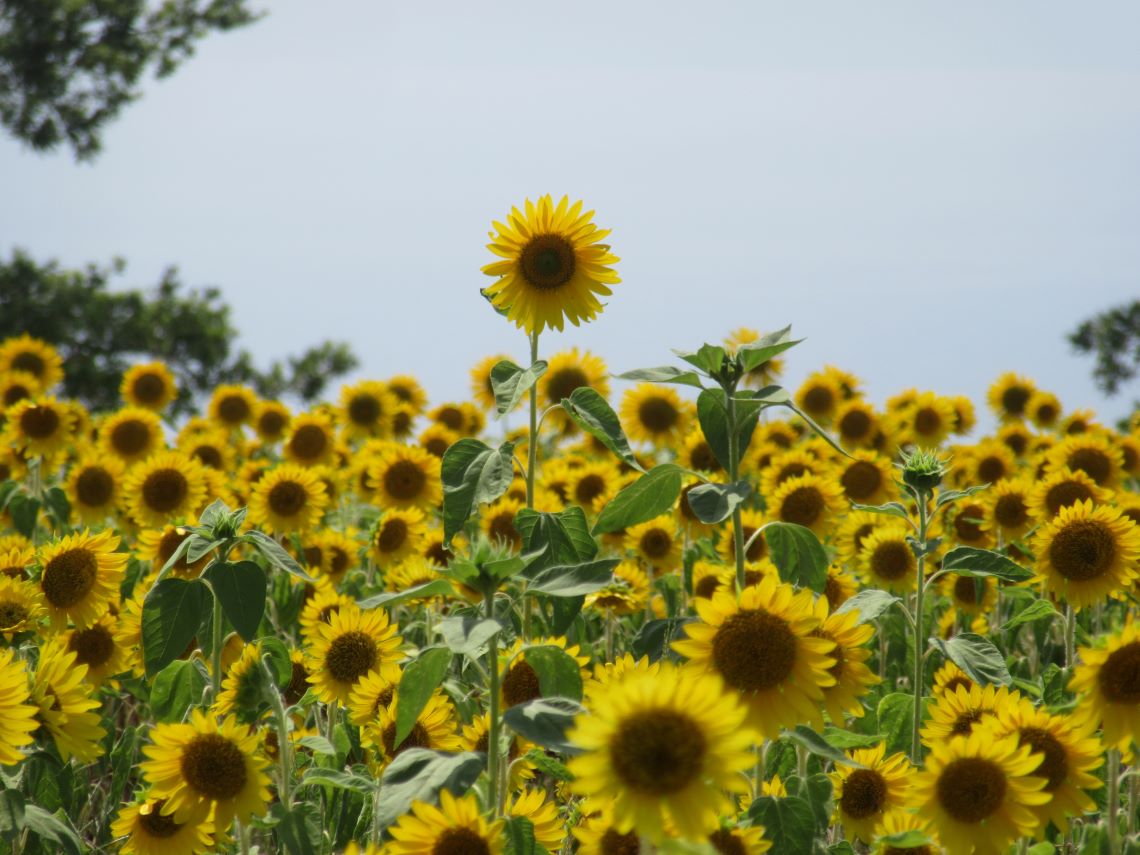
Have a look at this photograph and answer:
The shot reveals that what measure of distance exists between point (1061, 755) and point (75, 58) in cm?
1940

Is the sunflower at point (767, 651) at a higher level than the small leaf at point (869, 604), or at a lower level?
lower

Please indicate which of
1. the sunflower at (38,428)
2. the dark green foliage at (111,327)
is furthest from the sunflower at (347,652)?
the dark green foliage at (111,327)

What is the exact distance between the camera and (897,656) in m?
4.69

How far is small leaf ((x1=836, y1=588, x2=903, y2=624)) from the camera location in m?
2.62

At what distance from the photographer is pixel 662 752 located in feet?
5.23

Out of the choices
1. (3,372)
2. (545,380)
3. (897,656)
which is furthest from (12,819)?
(3,372)

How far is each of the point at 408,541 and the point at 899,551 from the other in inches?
74.7

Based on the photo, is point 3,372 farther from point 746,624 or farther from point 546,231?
point 746,624

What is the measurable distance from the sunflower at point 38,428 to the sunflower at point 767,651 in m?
5.10

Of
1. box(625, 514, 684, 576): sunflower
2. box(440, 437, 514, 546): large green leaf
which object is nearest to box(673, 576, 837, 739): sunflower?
box(440, 437, 514, 546): large green leaf

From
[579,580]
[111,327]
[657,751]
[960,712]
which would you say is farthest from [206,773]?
[111,327]

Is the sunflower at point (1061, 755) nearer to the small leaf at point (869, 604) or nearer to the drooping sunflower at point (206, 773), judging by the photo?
the small leaf at point (869, 604)

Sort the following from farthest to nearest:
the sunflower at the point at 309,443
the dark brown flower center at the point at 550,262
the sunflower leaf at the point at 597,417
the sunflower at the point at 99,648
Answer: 1. the sunflower at the point at 309,443
2. the sunflower at the point at 99,648
3. the dark brown flower center at the point at 550,262
4. the sunflower leaf at the point at 597,417

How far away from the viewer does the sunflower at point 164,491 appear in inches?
200
